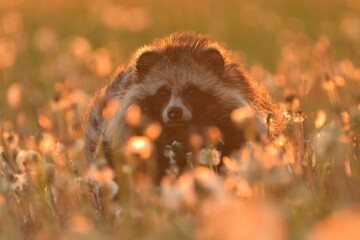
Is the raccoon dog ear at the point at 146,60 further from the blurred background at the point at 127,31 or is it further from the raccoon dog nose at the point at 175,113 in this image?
the blurred background at the point at 127,31

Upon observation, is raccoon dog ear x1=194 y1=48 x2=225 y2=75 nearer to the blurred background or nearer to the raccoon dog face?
the raccoon dog face

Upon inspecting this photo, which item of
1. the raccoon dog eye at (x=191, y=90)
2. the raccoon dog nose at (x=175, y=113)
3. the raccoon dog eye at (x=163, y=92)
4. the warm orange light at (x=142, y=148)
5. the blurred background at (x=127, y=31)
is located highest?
the blurred background at (x=127, y=31)

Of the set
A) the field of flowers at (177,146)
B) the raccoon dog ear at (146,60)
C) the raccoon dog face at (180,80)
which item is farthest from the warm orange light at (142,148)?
the raccoon dog ear at (146,60)

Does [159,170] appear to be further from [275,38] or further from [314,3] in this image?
[314,3]

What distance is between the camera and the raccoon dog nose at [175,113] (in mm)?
6910

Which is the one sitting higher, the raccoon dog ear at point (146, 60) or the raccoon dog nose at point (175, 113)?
the raccoon dog ear at point (146, 60)

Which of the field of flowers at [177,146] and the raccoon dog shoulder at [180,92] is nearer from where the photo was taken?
the field of flowers at [177,146]

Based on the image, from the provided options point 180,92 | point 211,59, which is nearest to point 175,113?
point 180,92

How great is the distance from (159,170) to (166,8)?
48.5ft

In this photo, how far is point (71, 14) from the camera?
71.2ft

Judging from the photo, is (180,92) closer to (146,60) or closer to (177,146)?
(146,60)

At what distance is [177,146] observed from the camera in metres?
5.17

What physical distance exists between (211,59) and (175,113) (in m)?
0.85

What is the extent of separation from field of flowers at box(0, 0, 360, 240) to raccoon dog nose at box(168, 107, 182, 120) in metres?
0.51
